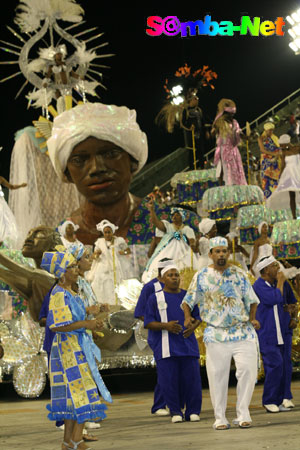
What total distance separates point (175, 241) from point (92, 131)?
182 cm

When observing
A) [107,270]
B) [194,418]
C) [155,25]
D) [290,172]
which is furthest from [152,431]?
[155,25]

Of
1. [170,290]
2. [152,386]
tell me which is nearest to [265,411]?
[170,290]

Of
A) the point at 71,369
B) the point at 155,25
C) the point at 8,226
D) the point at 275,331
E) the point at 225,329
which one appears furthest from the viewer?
the point at 155,25

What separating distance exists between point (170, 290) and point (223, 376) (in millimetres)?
1171

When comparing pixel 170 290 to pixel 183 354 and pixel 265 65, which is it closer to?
pixel 183 354

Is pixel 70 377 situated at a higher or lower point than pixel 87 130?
lower

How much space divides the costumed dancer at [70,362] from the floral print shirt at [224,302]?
4.46 ft

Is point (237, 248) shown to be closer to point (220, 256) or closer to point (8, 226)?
point (8, 226)

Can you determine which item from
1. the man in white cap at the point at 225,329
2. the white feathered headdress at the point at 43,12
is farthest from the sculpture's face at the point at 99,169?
the man in white cap at the point at 225,329

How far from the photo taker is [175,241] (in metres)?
11.7

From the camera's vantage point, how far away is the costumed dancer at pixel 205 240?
11.6 meters

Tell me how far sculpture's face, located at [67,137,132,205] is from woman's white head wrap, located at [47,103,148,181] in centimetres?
9

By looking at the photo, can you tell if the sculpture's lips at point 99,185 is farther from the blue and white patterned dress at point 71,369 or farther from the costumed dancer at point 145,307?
the blue and white patterned dress at point 71,369

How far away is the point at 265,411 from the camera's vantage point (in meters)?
7.71
